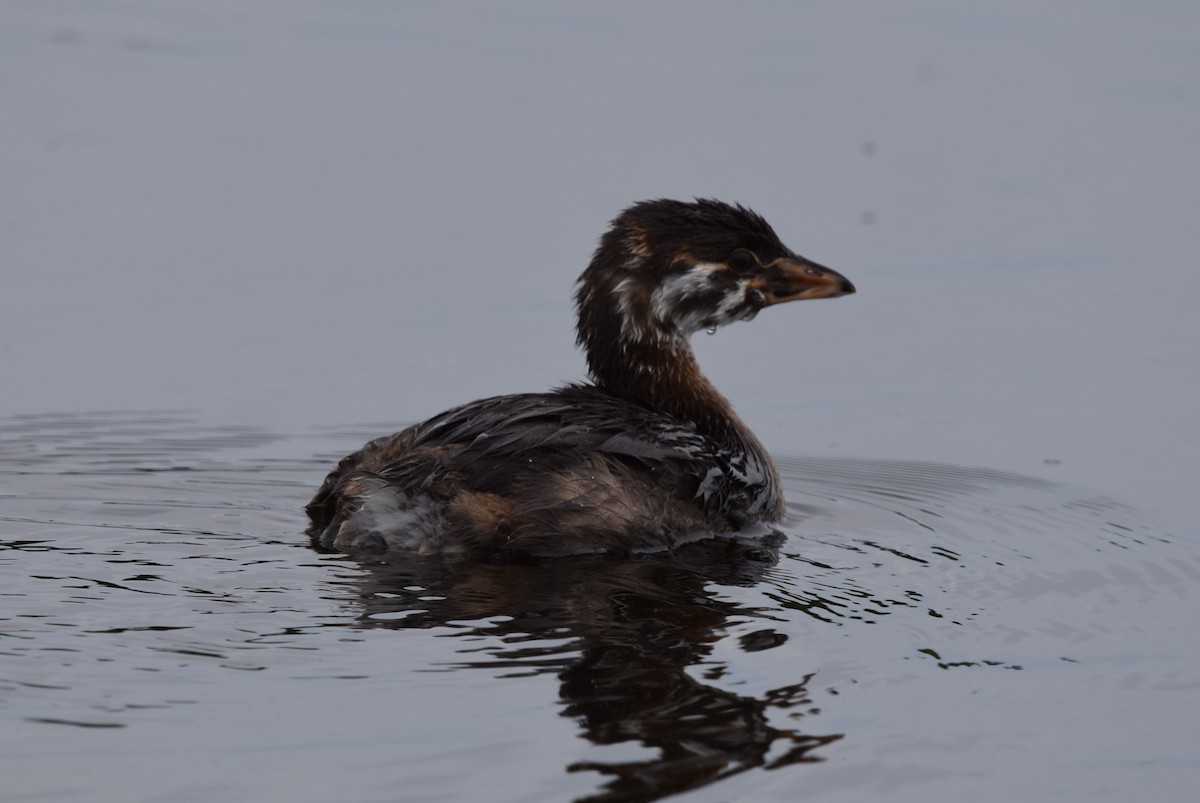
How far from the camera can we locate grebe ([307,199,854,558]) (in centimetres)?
790

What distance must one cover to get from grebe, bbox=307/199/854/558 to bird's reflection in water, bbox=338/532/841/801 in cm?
16

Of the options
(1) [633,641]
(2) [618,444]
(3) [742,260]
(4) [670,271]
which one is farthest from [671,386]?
(1) [633,641]

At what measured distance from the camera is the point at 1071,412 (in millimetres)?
10672

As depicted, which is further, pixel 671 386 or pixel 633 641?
pixel 671 386

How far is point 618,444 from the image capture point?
814cm

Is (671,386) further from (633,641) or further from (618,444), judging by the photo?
(633,641)

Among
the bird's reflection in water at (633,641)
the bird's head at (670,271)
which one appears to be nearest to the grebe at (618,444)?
the bird's head at (670,271)

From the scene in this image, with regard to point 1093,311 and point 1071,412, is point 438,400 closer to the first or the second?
point 1071,412

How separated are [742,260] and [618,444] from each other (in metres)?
1.41

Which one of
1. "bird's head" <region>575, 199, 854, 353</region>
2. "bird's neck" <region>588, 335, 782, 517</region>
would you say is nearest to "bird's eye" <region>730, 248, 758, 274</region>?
"bird's head" <region>575, 199, 854, 353</region>

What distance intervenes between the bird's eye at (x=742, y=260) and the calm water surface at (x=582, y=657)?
3.69 feet

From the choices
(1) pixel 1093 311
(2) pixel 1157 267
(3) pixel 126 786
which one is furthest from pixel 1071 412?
(3) pixel 126 786

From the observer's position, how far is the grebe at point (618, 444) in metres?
7.90

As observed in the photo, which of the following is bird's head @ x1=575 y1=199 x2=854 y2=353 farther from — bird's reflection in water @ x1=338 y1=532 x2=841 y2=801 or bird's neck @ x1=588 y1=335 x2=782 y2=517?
bird's reflection in water @ x1=338 y1=532 x2=841 y2=801
